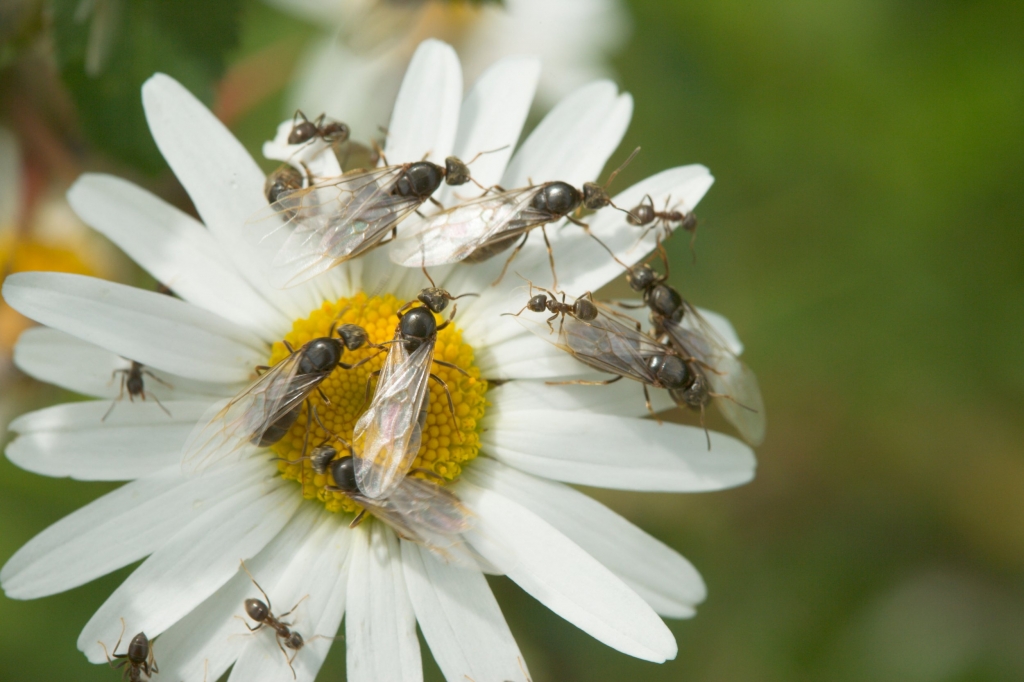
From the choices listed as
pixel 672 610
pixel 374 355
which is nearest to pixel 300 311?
pixel 374 355

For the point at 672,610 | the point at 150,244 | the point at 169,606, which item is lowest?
the point at 169,606

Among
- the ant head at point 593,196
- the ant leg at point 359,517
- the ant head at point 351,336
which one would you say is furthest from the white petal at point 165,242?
the ant head at point 593,196

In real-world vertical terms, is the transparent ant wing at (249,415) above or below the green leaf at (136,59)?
below

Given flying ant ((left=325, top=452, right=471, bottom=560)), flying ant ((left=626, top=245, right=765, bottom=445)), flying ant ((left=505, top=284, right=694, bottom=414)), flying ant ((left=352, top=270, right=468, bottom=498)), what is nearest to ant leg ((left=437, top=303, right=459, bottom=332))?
flying ant ((left=352, top=270, right=468, bottom=498))

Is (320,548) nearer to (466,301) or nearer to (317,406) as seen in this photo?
(317,406)

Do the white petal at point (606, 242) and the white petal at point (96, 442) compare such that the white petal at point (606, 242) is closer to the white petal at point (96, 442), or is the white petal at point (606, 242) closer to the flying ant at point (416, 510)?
the flying ant at point (416, 510)

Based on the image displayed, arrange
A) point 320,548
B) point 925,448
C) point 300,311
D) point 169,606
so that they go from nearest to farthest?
point 169,606 < point 320,548 < point 300,311 < point 925,448

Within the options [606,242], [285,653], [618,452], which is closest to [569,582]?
[618,452]
